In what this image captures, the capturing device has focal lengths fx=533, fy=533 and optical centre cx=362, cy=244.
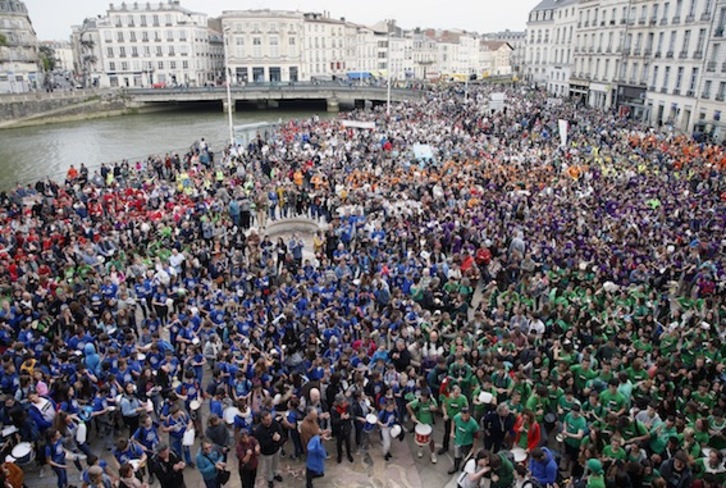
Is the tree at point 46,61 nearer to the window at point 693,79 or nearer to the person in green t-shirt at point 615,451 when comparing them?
the window at point 693,79

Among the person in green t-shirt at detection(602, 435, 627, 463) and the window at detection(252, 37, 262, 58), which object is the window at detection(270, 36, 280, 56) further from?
the person in green t-shirt at detection(602, 435, 627, 463)

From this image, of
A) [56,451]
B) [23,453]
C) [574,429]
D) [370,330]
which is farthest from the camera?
[370,330]

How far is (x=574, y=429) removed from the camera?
301 inches

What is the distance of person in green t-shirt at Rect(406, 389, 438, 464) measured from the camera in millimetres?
8148

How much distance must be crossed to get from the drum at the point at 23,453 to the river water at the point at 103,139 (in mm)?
24168

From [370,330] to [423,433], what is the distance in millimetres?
2789

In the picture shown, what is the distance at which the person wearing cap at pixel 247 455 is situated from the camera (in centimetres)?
714

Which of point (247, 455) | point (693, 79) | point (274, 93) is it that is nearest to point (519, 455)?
point (247, 455)

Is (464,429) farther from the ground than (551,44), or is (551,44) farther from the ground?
(551,44)

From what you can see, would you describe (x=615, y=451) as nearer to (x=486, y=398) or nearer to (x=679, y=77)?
(x=486, y=398)

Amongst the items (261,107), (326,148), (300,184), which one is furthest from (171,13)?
(300,184)

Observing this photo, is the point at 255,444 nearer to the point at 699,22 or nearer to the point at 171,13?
the point at 699,22

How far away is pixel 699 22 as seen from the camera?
36188mm

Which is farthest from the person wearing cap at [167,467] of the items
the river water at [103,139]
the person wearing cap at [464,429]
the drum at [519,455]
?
the river water at [103,139]
